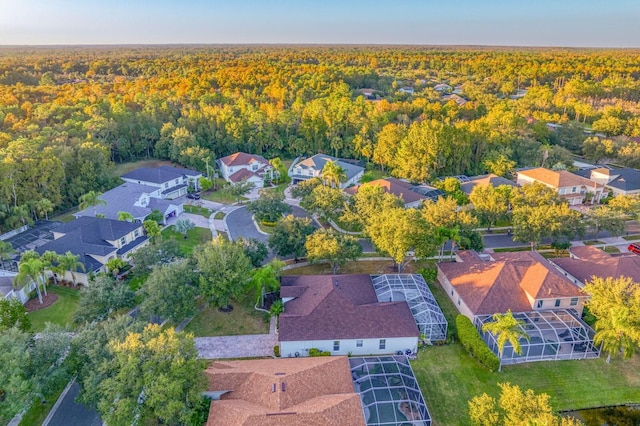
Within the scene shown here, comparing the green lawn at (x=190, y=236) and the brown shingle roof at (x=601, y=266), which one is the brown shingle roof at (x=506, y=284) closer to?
the brown shingle roof at (x=601, y=266)

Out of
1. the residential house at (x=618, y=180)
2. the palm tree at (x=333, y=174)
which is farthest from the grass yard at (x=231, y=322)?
the residential house at (x=618, y=180)

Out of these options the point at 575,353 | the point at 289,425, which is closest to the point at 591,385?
the point at 575,353

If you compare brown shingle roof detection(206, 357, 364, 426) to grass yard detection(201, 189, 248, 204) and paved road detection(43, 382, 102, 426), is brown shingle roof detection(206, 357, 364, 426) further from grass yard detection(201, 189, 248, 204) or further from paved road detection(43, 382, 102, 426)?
grass yard detection(201, 189, 248, 204)


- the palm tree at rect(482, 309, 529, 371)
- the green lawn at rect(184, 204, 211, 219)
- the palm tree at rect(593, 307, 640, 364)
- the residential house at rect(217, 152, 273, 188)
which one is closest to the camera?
the palm tree at rect(593, 307, 640, 364)

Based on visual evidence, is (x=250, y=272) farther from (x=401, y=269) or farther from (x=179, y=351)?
(x=401, y=269)

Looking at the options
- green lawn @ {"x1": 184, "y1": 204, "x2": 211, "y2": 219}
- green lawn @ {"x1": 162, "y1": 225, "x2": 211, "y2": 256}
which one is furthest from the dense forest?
green lawn @ {"x1": 162, "y1": 225, "x2": 211, "y2": 256}

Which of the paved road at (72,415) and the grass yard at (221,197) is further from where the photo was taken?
the grass yard at (221,197)

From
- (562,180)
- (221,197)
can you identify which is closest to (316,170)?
(221,197)
